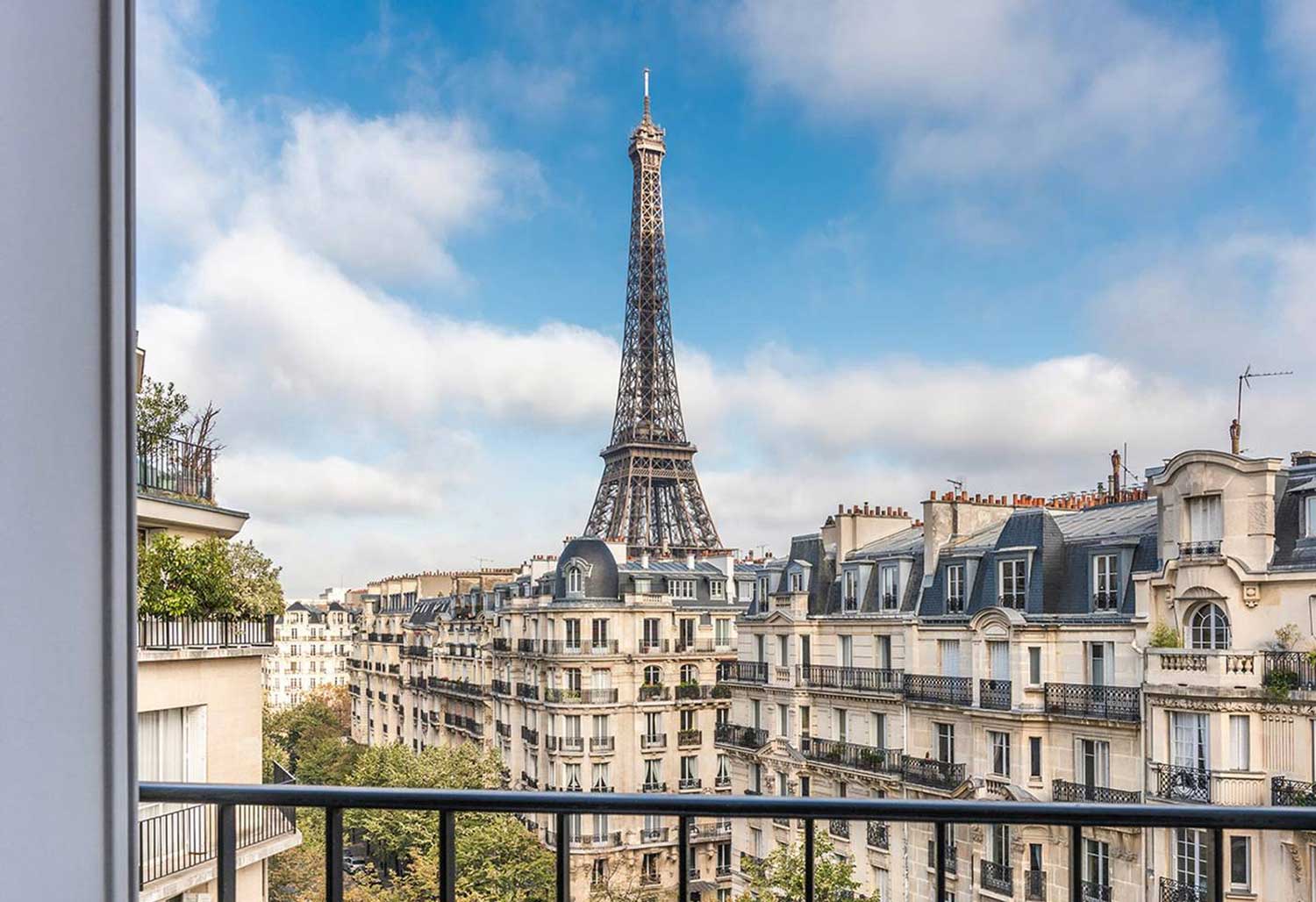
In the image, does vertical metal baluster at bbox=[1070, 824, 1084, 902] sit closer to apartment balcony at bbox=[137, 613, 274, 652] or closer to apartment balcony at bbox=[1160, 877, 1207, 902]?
apartment balcony at bbox=[137, 613, 274, 652]

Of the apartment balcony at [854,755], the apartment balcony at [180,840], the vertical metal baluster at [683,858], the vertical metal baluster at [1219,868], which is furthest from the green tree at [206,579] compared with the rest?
the apartment balcony at [854,755]

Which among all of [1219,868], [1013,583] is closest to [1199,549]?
[1013,583]

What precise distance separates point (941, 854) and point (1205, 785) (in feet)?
18.1

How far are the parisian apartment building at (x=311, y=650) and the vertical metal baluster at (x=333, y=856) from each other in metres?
6.09

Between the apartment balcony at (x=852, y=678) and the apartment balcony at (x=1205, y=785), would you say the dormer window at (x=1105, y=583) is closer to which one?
the apartment balcony at (x=1205, y=785)

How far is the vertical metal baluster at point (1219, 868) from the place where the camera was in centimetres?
84

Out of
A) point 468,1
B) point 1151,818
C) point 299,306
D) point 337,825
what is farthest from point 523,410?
point 1151,818

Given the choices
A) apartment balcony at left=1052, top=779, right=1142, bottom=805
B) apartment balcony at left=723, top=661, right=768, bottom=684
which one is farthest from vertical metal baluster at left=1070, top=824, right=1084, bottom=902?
apartment balcony at left=723, top=661, right=768, bottom=684

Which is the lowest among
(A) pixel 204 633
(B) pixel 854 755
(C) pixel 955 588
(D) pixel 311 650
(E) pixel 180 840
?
(B) pixel 854 755

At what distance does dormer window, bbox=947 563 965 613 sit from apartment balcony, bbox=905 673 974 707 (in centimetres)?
50

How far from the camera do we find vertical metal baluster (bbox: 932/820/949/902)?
0.85 m

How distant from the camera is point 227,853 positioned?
916mm

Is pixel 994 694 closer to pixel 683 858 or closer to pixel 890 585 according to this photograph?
pixel 890 585

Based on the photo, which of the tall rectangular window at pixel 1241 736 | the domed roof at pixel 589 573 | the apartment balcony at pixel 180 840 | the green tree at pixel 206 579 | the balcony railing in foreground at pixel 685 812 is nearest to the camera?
the balcony railing in foreground at pixel 685 812
